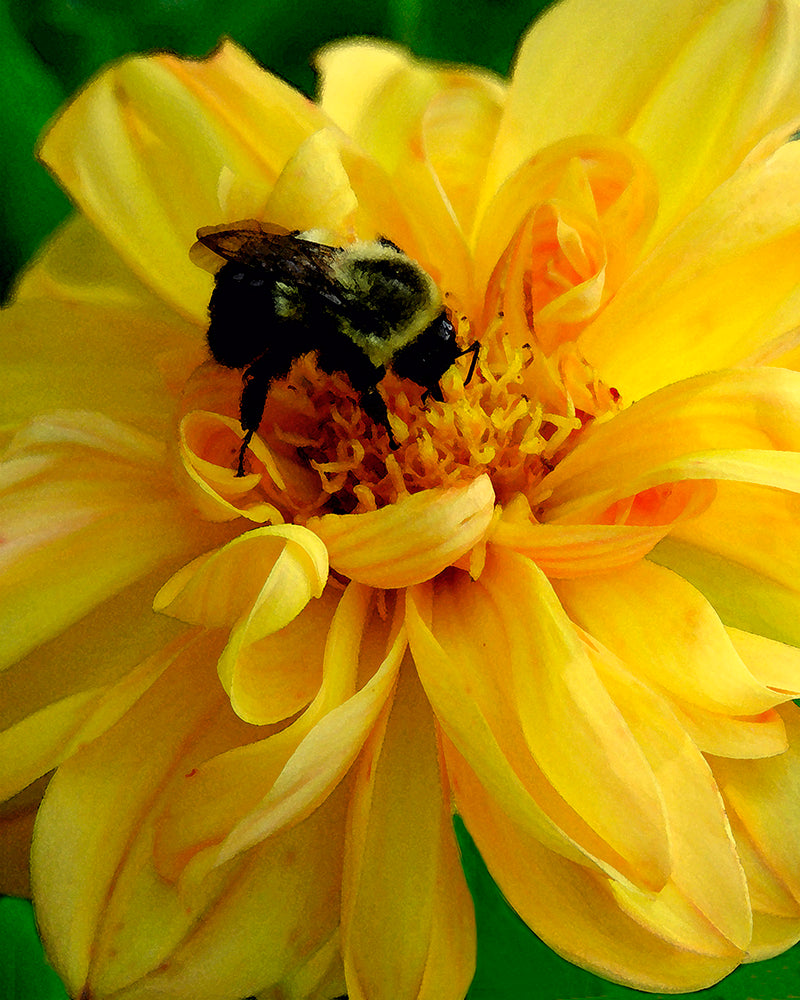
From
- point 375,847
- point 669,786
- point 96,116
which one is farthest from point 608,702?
point 96,116

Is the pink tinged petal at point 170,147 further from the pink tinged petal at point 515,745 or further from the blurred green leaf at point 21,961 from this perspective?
the blurred green leaf at point 21,961

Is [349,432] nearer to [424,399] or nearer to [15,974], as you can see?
[424,399]

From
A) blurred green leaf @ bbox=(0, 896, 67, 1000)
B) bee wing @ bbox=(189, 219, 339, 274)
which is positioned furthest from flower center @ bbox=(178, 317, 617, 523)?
blurred green leaf @ bbox=(0, 896, 67, 1000)

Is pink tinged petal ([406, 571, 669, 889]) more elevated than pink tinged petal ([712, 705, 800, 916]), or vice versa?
pink tinged petal ([406, 571, 669, 889])

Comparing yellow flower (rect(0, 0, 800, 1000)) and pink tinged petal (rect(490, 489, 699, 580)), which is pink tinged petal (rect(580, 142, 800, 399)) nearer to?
yellow flower (rect(0, 0, 800, 1000))

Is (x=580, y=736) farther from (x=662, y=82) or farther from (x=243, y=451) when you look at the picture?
(x=662, y=82)
